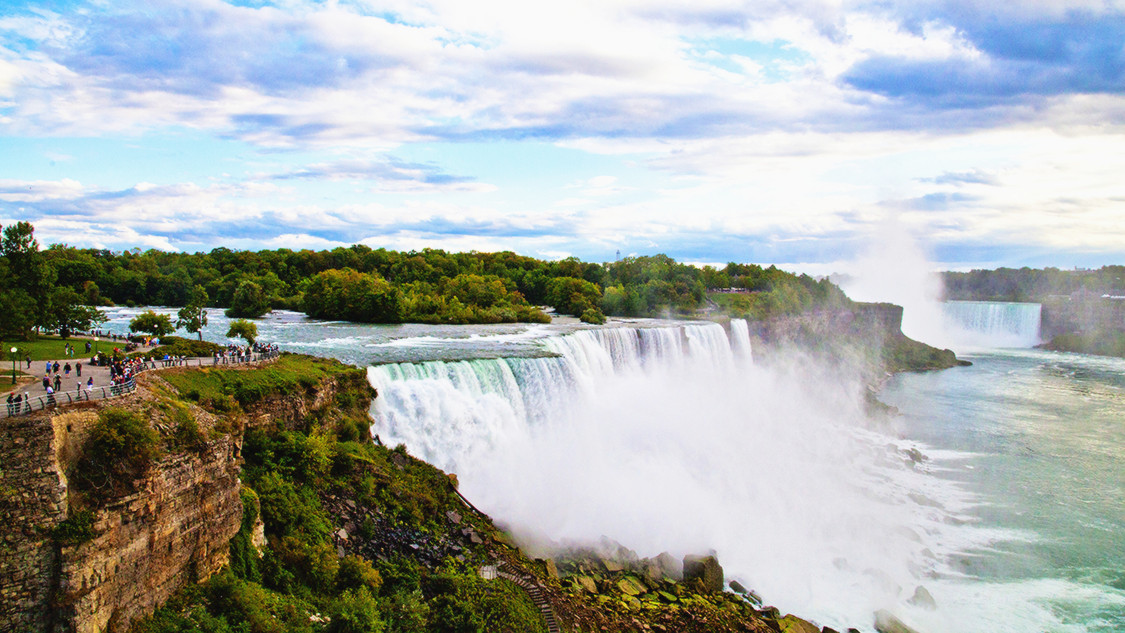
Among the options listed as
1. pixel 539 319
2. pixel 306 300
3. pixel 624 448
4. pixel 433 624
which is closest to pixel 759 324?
pixel 539 319

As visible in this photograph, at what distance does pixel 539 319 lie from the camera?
180 ft

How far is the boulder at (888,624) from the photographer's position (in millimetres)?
17422

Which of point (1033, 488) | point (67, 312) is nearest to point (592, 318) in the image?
point (1033, 488)

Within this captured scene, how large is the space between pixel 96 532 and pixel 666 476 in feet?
62.8

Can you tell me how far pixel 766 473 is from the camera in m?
28.7

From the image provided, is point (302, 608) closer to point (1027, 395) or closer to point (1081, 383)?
point (1027, 395)

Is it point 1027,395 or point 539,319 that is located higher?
point 539,319

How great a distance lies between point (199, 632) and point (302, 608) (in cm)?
191

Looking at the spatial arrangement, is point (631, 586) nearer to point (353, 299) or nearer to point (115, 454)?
point (115, 454)

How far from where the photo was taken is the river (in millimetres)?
20188

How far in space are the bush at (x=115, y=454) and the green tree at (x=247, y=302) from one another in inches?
1577

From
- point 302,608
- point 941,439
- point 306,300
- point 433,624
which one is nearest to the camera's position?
point 302,608

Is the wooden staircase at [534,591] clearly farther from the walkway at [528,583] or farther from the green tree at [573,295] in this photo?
the green tree at [573,295]

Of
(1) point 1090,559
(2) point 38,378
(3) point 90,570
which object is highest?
(2) point 38,378
